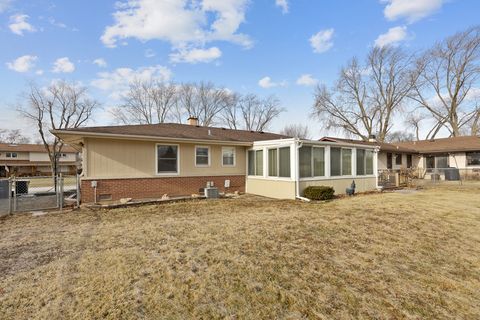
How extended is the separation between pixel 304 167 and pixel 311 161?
20.4 inches

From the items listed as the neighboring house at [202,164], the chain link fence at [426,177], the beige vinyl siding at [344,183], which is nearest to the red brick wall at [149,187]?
the neighboring house at [202,164]

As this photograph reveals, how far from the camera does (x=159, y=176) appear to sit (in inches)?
425

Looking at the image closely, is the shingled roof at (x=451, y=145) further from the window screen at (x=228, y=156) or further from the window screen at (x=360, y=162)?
the window screen at (x=228, y=156)

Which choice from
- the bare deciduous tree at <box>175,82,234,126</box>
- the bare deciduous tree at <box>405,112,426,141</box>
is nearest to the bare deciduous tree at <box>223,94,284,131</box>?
the bare deciduous tree at <box>175,82,234,126</box>

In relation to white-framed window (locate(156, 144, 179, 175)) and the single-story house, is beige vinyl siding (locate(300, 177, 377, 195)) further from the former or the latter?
the single-story house

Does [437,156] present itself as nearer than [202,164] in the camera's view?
No

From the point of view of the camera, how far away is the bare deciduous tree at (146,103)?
120ft

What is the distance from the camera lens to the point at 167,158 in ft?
36.4

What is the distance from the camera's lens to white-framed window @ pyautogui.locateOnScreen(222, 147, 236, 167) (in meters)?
12.7

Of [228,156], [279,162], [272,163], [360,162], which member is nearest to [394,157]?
[360,162]

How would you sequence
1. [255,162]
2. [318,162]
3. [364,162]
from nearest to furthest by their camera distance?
[318,162] → [255,162] → [364,162]

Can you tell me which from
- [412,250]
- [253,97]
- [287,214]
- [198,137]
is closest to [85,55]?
[198,137]

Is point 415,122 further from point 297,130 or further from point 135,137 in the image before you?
point 135,137

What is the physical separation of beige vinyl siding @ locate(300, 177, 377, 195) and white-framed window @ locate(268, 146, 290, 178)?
0.89 m
